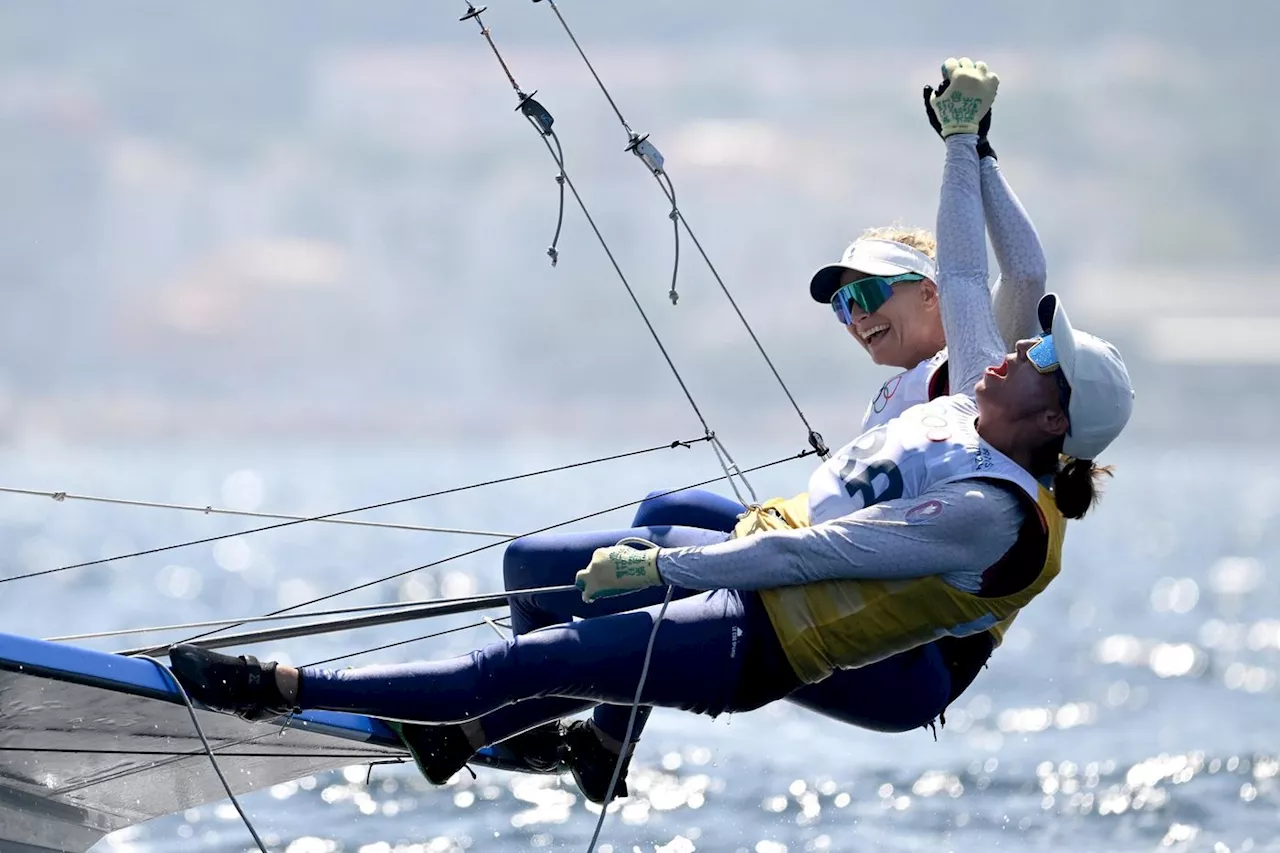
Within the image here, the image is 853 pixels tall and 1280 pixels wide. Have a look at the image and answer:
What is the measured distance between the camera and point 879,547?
3721 mm

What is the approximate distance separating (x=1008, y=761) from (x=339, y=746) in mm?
6329

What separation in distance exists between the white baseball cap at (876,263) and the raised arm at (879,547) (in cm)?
86

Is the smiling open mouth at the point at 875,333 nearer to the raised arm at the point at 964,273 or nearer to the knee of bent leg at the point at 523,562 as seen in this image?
the raised arm at the point at 964,273

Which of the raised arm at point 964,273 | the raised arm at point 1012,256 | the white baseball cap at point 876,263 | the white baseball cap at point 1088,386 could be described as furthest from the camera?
the white baseball cap at point 876,263

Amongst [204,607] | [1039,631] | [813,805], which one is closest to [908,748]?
[813,805]

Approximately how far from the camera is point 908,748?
10508 mm

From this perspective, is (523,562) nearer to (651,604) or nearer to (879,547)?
(651,604)

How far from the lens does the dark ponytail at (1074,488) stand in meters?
3.86

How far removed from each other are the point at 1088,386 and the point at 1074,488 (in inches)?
10.9

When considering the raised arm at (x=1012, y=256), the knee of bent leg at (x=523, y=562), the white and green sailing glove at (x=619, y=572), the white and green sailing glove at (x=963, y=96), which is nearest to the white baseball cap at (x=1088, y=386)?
the raised arm at (x=1012, y=256)

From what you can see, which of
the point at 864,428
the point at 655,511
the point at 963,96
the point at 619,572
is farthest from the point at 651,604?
the point at 963,96

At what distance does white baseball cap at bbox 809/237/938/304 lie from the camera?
442cm

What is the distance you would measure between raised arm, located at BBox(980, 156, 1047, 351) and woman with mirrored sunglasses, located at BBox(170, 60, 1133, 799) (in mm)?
401

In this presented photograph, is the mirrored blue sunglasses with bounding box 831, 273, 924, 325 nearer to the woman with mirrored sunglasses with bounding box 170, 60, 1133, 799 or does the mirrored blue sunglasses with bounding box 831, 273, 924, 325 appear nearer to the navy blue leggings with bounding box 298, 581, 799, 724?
the woman with mirrored sunglasses with bounding box 170, 60, 1133, 799
